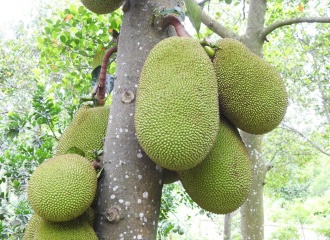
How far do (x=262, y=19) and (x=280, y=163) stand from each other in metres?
4.68

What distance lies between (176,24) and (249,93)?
0.29m

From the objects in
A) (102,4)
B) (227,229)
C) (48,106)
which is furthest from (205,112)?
(227,229)

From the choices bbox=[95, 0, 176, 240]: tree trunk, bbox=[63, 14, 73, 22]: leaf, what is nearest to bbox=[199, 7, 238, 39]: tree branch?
bbox=[63, 14, 73, 22]: leaf

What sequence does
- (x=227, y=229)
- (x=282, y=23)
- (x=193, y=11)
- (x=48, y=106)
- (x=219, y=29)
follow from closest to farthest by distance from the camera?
(x=193, y=11)
(x=48, y=106)
(x=282, y=23)
(x=219, y=29)
(x=227, y=229)

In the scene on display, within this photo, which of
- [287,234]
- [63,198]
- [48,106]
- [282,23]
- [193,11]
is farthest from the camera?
[287,234]

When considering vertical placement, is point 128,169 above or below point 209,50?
below

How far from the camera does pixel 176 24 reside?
3.61 ft

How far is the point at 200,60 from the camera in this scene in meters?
1.00

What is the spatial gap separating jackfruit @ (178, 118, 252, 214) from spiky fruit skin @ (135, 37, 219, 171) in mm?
98

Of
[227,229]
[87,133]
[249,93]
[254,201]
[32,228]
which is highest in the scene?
[249,93]

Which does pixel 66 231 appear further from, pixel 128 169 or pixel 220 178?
pixel 220 178

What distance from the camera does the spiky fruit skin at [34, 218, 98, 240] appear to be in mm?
880

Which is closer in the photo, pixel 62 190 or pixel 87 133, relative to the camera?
pixel 62 190

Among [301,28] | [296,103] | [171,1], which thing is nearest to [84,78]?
[171,1]
